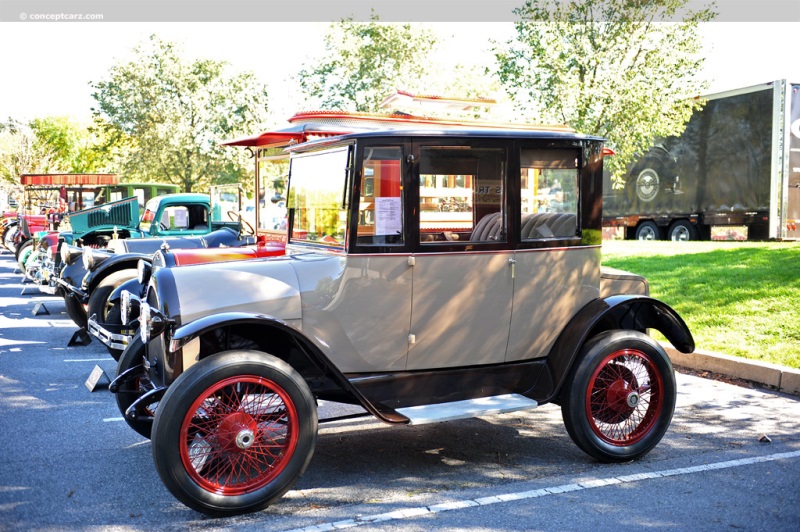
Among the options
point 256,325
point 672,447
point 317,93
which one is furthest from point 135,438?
point 317,93

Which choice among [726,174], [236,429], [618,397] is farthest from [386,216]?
[726,174]

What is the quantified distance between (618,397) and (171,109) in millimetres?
34114

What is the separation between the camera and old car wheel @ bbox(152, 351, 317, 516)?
388 cm

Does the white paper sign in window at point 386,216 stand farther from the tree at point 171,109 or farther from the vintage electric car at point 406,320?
the tree at point 171,109

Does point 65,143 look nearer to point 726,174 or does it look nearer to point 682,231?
point 682,231

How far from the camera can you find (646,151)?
872 inches

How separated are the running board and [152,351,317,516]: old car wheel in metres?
0.64

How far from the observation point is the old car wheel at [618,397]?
15.6 feet

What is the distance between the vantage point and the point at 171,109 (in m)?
36.0

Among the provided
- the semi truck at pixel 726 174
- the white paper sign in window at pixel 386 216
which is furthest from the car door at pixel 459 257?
the semi truck at pixel 726 174

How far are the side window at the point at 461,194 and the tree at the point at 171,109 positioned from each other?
98.8 ft

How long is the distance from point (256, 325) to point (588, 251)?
2167 mm

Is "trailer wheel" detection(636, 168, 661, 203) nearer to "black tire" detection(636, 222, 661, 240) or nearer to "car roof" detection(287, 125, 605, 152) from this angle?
"black tire" detection(636, 222, 661, 240)

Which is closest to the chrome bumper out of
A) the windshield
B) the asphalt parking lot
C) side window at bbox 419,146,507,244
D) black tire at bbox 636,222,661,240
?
the asphalt parking lot
